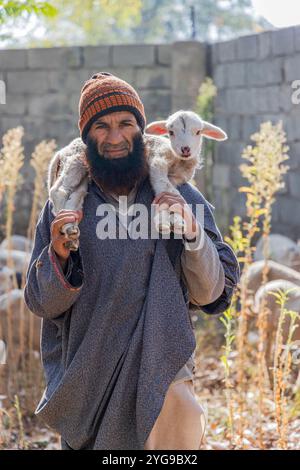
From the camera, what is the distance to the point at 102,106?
3277 millimetres

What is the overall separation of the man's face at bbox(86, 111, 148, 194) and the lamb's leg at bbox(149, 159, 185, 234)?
0.05 m

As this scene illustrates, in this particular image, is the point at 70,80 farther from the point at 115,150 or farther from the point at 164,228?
the point at 164,228

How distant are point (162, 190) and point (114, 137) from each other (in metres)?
0.26

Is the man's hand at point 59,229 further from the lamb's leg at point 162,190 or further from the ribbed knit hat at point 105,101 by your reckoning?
the ribbed knit hat at point 105,101

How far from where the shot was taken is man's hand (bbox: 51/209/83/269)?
304 centimetres

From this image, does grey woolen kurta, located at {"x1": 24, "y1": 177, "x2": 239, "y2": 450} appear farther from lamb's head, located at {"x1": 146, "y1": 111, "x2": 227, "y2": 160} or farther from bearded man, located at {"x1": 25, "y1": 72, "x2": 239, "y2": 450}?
lamb's head, located at {"x1": 146, "y1": 111, "x2": 227, "y2": 160}

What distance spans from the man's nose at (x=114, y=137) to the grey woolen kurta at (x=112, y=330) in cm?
22

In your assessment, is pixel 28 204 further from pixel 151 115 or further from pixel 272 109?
pixel 272 109

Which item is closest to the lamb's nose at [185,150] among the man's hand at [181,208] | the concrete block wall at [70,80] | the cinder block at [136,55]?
the man's hand at [181,208]

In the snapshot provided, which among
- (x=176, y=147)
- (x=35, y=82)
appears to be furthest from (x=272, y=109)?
(x=176, y=147)

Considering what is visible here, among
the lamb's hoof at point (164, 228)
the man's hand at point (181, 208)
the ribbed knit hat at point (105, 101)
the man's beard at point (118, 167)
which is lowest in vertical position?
the lamb's hoof at point (164, 228)

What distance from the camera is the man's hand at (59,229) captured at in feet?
9.97

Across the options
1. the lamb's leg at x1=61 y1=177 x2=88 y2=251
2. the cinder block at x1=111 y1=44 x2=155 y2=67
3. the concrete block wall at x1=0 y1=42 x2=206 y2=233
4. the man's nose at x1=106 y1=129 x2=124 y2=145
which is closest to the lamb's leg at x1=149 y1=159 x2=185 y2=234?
the man's nose at x1=106 y1=129 x2=124 y2=145

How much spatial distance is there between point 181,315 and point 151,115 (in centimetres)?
635
